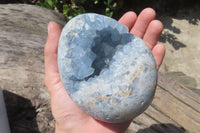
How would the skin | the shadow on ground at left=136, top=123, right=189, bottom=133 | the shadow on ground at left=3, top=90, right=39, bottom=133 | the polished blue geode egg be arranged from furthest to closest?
the shadow on ground at left=136, top=123, right=189, bottom=133, the shadow on ground at left=3, top=90, right=39, bottom=133, the skin, the polished blue geode egg

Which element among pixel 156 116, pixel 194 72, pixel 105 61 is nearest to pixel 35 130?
pixel 105 61

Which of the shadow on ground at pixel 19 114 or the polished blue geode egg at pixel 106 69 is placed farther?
the shadow on ground at pixel 19 114

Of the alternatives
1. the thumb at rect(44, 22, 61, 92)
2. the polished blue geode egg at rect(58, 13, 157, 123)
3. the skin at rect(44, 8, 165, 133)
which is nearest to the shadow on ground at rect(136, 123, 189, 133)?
the skin at rect(44, 8, 165, 133)

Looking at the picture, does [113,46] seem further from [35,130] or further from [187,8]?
[187,8]

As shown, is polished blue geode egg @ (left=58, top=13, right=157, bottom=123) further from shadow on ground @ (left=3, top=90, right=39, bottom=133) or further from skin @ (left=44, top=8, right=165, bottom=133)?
shadow on ground @ (left=3, top=90, right=39, bottom=133)

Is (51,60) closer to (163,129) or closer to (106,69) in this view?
(106,69)

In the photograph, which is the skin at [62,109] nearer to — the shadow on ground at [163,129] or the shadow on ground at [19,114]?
the shadow on ground at [19,114]

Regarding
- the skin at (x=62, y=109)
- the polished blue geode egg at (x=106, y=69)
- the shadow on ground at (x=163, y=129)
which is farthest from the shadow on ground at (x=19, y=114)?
the shadow on ground at (x=163, y=129)
